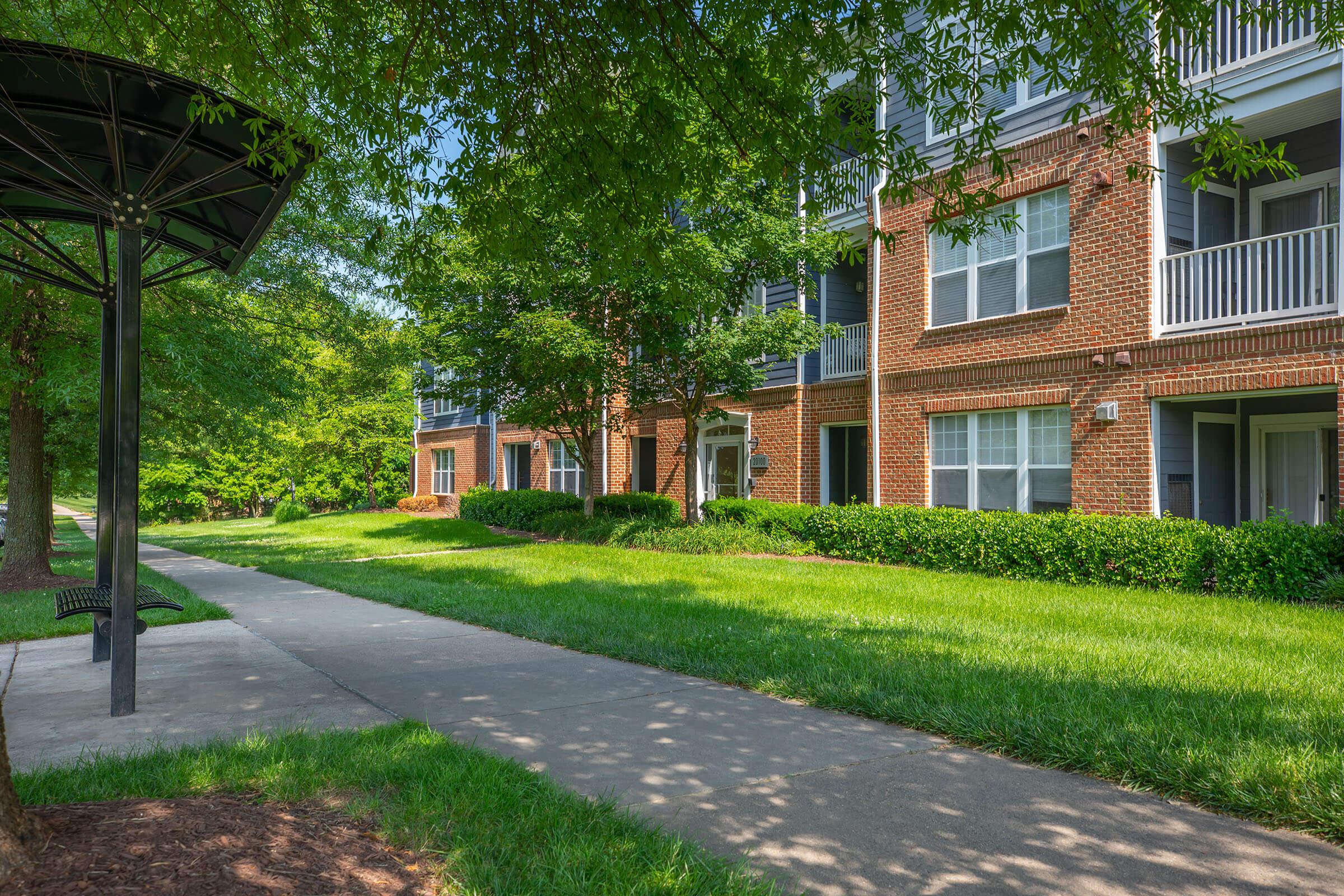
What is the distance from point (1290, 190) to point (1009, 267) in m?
3.68

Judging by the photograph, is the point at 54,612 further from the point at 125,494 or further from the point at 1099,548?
the point at 1099,548

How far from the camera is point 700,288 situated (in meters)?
8.75

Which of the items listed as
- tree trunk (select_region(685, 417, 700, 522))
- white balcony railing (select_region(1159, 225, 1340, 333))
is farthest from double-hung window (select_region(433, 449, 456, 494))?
white balcony railing (select_region(1159, 225, 1340, 333))

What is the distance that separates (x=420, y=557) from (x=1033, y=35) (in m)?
13.2

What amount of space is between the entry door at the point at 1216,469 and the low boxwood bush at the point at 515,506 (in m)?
13.1

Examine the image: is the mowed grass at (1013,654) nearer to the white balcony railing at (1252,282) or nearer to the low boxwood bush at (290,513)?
the white balcony railing at (1252,282)

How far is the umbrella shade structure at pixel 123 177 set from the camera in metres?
5.30

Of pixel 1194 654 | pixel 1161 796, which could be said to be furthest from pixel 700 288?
pixel 1161 796

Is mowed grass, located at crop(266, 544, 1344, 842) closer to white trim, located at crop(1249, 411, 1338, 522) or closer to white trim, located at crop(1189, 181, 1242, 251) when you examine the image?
white trim, located at crop(1249, 411, 1338, 522)

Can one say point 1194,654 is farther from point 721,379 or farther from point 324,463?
point 324,463

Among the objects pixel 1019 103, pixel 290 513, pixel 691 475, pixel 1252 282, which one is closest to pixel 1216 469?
pixel 1252 282

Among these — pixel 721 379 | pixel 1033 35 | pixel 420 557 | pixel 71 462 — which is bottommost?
pixel 420 557

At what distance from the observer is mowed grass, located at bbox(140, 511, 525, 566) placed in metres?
17.4

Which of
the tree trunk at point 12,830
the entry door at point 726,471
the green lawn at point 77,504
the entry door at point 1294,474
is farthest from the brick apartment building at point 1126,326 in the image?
the green lawn at point 77,504
